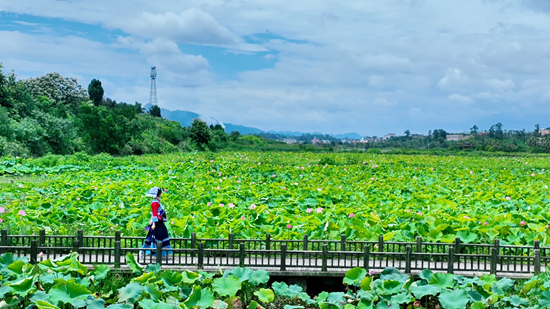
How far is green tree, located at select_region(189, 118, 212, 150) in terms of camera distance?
49.8 m

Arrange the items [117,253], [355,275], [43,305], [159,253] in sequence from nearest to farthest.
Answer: [43,305] < [355,275] < [117,253] < [159,253]

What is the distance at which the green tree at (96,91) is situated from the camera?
6150cm

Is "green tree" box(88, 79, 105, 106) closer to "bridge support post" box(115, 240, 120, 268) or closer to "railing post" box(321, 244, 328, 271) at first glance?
"bridge support post" box(115, 240, 120, 268)

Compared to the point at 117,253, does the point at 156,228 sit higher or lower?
higher

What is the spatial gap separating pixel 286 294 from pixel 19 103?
32672mm

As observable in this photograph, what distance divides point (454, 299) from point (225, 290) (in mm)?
2806

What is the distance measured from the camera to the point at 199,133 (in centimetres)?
5003

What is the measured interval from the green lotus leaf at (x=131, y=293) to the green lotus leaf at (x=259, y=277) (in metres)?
1.45

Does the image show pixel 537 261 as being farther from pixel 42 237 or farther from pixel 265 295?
pixel 42 237

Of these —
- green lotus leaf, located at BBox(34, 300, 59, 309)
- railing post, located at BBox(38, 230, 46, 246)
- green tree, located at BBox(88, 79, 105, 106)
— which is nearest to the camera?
green lotus leaf, located at BBox(34, 300, 59, 309)

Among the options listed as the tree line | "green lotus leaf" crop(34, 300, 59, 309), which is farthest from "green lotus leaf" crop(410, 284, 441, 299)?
the tree line

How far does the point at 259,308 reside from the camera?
6.62m

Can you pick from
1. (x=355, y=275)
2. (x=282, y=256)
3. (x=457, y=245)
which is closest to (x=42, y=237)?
(x=282, y=256)

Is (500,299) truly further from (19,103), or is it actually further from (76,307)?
(19,103)
